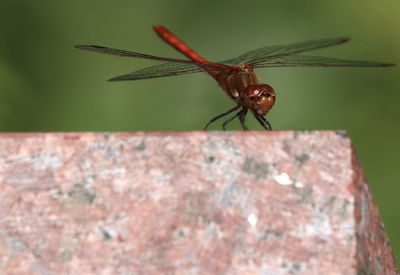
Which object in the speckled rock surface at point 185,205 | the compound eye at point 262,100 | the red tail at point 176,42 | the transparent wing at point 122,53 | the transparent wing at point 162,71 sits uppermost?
the red tail at point 176,42

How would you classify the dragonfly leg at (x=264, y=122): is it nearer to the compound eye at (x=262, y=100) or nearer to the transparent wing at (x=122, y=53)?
the compound eye at (x=262, y=100)

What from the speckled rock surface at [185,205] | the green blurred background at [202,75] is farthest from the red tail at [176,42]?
the speckled rock surface at [185,205]

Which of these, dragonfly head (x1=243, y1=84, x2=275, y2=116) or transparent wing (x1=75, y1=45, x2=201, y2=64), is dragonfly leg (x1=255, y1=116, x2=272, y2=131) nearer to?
dragonfly head (x1=243, y1=84, x2=275, y2=116)

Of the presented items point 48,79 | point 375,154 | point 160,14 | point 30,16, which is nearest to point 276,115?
point 375,154

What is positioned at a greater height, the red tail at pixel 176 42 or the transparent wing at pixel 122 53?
the red tail at pixel 176 42

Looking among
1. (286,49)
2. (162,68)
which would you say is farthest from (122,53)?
(286,49)

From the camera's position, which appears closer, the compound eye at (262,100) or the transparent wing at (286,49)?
the compound eye at (262,100)

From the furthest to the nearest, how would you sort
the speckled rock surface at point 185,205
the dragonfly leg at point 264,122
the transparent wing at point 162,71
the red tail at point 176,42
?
1. the red tail at point 176,42
2. the transparent wing at point 162,71
3. the dragonfly leg at point 264,122
4. the speckled rock surface at point 185,205

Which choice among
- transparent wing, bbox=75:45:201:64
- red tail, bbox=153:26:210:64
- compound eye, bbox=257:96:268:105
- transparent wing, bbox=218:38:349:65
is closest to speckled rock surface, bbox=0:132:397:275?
compound eye, bbox=257:96:268:105
